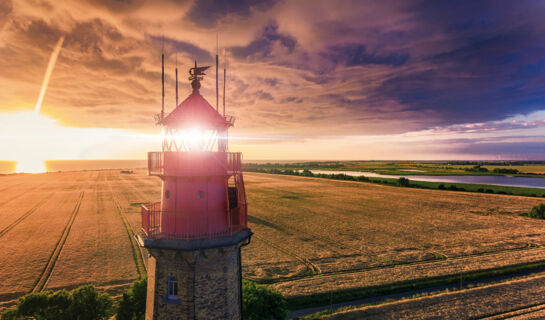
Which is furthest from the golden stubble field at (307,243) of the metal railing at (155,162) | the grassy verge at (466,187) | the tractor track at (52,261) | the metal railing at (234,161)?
the grassy verge at (466,187)

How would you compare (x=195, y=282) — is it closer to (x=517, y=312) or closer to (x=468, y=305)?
(x=468, y=305)

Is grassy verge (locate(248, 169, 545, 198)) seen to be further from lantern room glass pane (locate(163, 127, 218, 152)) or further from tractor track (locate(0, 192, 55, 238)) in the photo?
tractor track (locate(0, 192, 55, 238))

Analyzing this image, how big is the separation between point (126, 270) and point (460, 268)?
2462 centimetres

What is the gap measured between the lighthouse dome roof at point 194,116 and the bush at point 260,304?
27.6 feet

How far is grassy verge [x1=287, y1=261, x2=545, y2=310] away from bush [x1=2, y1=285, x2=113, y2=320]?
9745mm

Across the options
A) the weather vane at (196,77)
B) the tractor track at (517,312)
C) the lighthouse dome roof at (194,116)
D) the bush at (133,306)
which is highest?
the weather vane at (196,77)

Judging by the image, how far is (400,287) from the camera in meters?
18.2

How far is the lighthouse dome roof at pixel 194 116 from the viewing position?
8.21 m

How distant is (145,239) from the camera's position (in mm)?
8203

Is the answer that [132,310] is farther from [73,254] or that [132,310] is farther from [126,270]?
[73,254]

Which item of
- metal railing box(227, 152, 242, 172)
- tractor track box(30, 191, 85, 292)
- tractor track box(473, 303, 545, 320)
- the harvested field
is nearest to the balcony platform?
metal railing box(227, 152, 242, 172)

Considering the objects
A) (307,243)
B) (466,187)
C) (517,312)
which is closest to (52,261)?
(307,243)

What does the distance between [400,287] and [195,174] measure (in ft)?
54.3

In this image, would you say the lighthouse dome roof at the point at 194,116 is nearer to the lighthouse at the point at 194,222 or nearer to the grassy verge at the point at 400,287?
the lighthouse at the point at 194,222
